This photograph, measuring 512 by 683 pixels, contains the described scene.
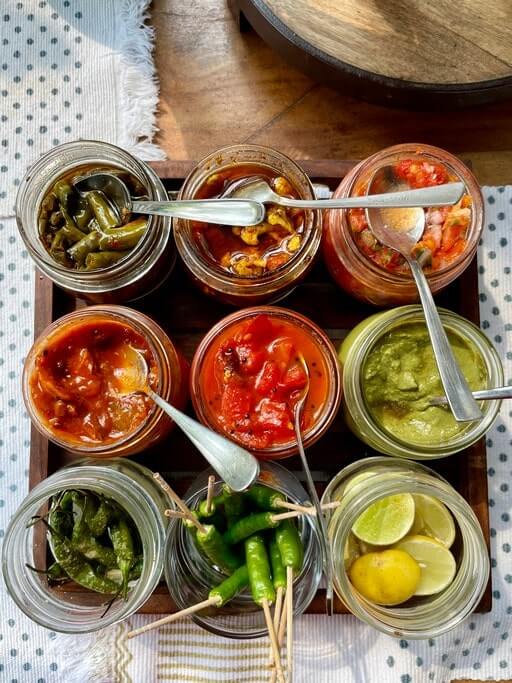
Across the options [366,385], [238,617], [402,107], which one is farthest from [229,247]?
[238,617]

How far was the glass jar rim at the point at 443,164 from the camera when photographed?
3.98ft

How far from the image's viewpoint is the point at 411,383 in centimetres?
123

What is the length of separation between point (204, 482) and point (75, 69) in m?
1.01

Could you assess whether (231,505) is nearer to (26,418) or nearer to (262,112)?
(26,418)

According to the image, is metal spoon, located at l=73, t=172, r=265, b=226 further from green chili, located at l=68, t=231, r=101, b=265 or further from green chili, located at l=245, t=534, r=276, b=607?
green chili, located at l=245, t=534, r=276, b=607

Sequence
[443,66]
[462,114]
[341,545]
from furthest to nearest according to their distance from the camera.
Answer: [462,114] → [443,66] → [341,545]

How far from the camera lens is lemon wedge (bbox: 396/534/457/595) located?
4.11ft

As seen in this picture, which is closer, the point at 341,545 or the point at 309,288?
A: the point at 341,545

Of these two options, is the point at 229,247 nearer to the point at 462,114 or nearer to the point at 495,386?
the point at 495,386

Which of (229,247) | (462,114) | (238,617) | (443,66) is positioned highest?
(443,66)

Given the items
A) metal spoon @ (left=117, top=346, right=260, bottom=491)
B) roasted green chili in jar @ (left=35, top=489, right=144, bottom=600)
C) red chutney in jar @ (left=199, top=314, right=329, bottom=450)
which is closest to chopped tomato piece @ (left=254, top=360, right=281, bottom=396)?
red chutney in jar @ (left=199, top=314, right=329, bottom=450)

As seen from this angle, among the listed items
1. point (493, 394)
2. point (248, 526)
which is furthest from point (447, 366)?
point (248, 526)

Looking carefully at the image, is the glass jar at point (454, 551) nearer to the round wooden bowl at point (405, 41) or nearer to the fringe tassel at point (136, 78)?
the round wooden bowl at point (405, 41)

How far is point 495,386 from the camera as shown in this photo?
1219mm
